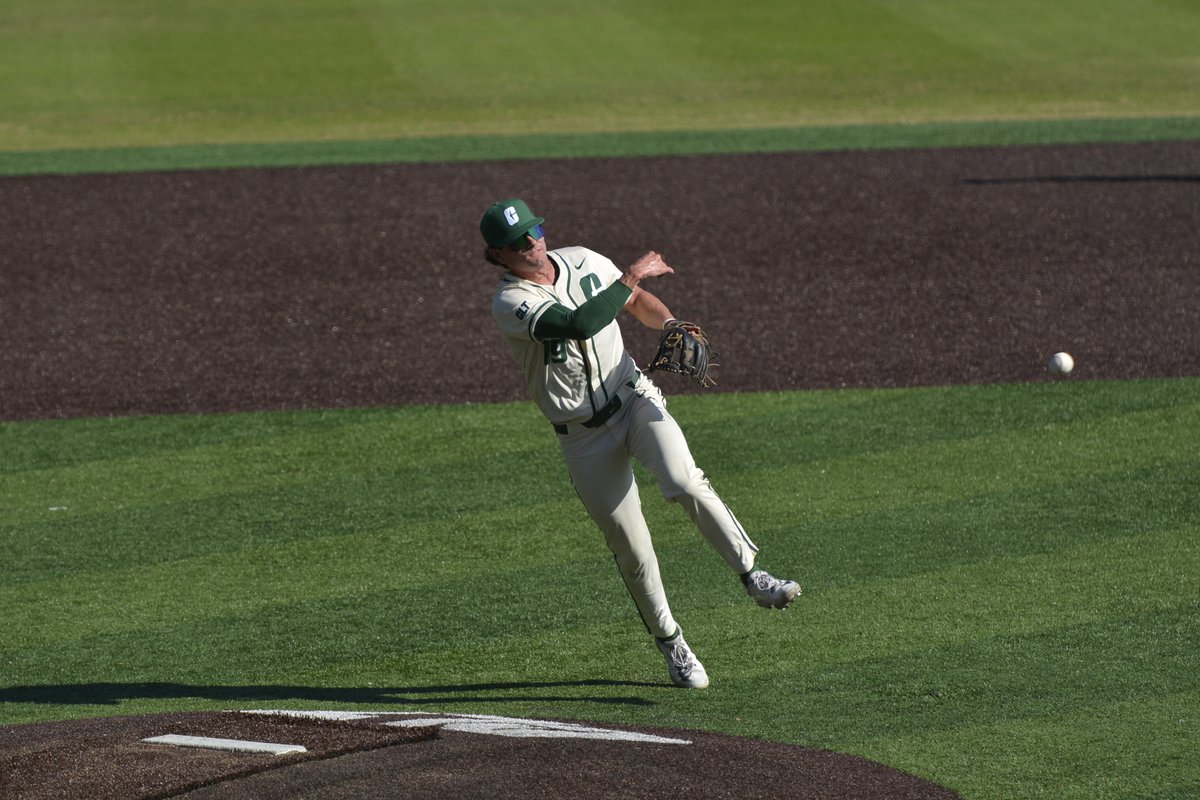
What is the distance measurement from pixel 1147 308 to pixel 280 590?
7432mm

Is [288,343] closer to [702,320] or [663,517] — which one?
[702,320]

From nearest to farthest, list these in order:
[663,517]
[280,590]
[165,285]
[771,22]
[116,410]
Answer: [280,590]
[663,517]
[116,410]
[165,285]
[771,22]

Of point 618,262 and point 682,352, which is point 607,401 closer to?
point 682,352

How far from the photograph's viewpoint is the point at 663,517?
9.40 m

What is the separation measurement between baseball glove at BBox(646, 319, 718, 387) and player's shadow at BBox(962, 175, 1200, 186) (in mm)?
10297

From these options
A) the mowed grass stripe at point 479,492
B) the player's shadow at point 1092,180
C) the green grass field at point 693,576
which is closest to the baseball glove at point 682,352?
the green grass field at point 693,576

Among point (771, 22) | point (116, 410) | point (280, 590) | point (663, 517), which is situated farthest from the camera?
point (771, 22)

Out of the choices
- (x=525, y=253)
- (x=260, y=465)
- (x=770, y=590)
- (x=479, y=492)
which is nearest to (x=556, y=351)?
(x=525, y=253)

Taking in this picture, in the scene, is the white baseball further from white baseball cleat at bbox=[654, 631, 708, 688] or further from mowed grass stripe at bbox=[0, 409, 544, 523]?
white baseball cleat at bbox=[654, 631, 708, 688]

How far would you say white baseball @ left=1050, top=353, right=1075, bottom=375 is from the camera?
11.4 metres

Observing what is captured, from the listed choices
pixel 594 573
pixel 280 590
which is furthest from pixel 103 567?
pixel 594 573

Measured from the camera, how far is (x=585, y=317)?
648cm

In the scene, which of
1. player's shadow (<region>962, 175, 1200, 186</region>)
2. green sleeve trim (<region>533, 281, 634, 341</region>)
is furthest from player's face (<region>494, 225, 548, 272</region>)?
player's shadow (<region>962, 175, 1200, 186</region>)

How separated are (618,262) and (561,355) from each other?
7.60 metres
